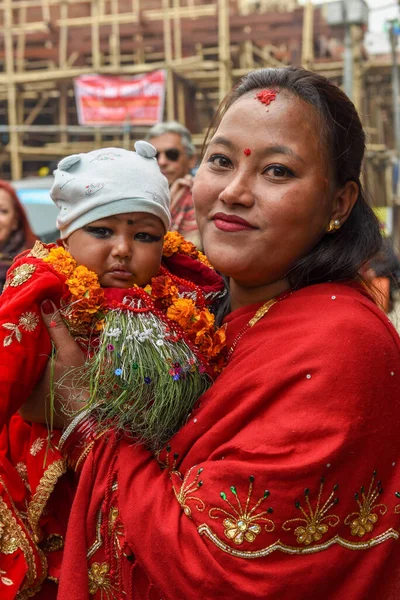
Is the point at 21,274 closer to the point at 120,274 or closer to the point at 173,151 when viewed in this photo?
the point at 120,274

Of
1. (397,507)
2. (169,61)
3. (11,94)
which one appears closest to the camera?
(397,507)

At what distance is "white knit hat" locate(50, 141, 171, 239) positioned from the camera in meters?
2.31

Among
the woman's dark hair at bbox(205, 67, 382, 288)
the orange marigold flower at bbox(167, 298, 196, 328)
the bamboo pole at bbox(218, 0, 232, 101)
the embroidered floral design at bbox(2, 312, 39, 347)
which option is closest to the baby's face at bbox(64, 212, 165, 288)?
the orange marigold flower at bbox(167, 298, 196, 328)

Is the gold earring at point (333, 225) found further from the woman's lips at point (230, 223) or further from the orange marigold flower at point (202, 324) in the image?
the orange marigold flower at point (202, 324)

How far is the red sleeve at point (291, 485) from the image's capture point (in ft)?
5.54

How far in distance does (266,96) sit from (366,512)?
3.68 ft

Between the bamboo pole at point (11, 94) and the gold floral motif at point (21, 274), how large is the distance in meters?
15.1

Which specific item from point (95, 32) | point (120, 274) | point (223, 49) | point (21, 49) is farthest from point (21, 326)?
point (21, 49)

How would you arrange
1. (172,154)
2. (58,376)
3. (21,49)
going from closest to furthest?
(58,376)
(172,154)
(21,49)

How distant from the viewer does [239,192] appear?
1988 millimetres

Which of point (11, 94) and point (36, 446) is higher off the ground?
point (36, 446)

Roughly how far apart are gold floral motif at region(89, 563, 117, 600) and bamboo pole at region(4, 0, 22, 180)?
50.9 feet

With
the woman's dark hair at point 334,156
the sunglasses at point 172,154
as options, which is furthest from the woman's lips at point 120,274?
the sunglasses at point 172,154

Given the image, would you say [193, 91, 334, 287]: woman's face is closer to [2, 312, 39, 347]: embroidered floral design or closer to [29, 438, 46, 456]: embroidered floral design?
[2, 312, 39, 347]: embroidered floral design
